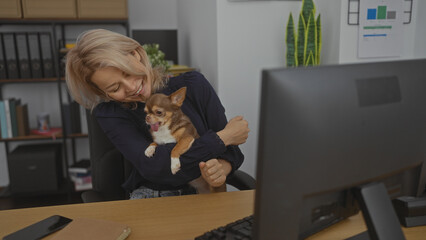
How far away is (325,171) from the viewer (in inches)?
24.3

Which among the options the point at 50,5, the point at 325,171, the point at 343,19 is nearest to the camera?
the point at 325,171

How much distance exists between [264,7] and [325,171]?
2.02 metres

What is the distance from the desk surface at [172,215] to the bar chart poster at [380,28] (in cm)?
164

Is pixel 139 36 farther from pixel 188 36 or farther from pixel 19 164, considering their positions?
pixel 19 164

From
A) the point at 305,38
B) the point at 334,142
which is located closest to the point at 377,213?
the point at 334,142

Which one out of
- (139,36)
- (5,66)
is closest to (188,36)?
(139,36)

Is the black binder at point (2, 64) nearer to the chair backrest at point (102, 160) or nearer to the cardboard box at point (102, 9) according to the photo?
the cardboard box at point (102, 9)

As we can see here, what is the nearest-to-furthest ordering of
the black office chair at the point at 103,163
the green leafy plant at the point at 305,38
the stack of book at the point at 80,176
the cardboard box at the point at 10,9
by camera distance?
1. the black office chair at the point at 103,163
2. the green leafy plant at the point at 305,38
3. the cardboard box at the point at 10,9
4. the stack of book at the point at 80,176

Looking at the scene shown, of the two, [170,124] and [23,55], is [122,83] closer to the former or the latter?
[170,124]

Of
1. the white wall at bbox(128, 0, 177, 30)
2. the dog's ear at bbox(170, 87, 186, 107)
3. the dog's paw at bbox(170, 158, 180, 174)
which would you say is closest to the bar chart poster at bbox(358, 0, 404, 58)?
the dog's ear at bbox(170, 87, 186, 107)

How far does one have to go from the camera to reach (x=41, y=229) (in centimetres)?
100

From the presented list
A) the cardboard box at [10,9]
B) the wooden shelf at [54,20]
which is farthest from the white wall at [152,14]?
the cardboard box at [10,9]

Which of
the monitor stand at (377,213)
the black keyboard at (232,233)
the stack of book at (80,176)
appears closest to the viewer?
the monitor stand at (377,213)

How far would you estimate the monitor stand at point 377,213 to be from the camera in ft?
2.22
